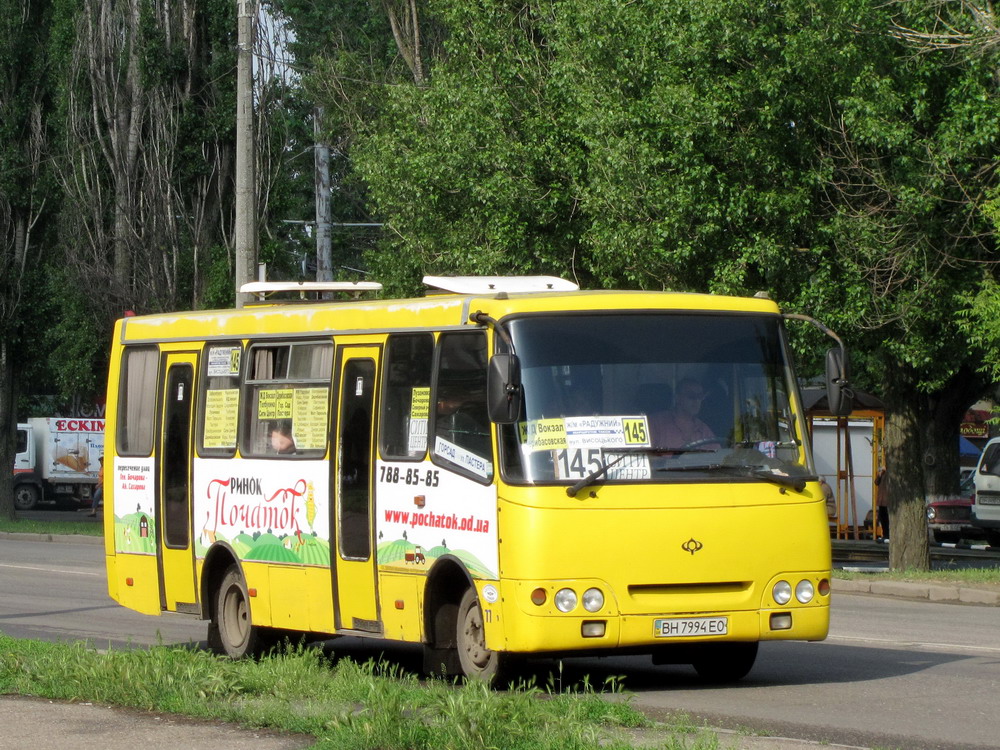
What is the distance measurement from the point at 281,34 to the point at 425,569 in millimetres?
24727

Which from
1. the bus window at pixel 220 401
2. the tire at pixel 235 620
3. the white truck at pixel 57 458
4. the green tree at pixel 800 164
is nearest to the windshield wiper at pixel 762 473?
the tire at pixel 235 620

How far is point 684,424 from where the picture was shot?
34.1 feet

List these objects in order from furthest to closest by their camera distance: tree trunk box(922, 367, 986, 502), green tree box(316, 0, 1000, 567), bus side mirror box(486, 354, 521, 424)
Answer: tree trunk box(922, 367, 986, 502), green tree box(316, 0, 1000, 567), bus side mirror box(486, 354, 521, 424)

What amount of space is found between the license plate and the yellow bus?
1cm

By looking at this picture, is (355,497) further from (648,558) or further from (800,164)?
(800,164)

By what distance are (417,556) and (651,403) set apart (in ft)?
6.10

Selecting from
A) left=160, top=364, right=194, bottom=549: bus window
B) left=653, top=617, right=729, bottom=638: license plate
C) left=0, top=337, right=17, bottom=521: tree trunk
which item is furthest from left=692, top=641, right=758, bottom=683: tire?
left=0, top=337, right=17, bottom=521: tree trunk

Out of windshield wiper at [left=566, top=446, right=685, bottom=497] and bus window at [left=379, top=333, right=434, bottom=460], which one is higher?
bus window at [left=379, top=333, right=434, bottom=460]

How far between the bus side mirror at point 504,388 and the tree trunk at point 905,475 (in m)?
13.8

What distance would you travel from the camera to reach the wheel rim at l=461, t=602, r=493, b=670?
10.4 metres

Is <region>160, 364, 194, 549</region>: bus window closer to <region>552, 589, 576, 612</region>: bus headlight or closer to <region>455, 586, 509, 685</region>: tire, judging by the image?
<region>455, 586, 509, 685</region>: tire

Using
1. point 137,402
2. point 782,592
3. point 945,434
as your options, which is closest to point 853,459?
→ point 945,434

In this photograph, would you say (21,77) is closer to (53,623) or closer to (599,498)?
(53,623)

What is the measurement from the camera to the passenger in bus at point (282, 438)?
40.5 feet
